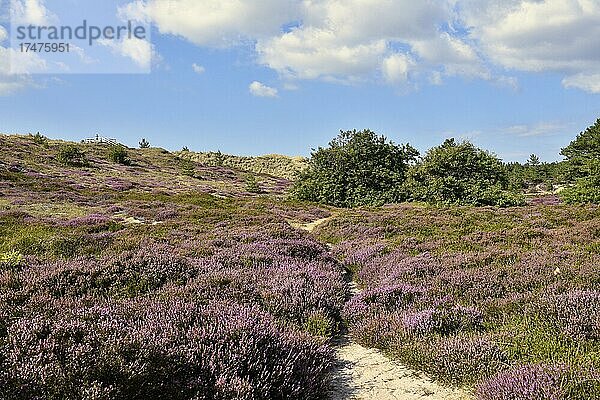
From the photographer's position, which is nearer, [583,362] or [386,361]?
[583,362]

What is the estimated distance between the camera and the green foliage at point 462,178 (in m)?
26.5

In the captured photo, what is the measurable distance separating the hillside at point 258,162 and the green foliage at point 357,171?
2001 inches

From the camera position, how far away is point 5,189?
2530 centimetres

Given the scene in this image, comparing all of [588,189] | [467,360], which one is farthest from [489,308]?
[588,189]

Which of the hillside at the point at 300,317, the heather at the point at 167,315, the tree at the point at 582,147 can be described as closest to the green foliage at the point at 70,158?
the heather at the point at 167,315

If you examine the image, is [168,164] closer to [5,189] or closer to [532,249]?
[5,189]

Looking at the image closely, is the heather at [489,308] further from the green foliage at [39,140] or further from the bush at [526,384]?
the green foliage at [39,140]

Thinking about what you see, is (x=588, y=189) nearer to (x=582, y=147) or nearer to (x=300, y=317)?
(x=300, y=317)

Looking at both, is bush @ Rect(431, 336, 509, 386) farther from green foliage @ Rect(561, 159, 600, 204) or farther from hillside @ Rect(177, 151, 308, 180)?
hillside @ Rect(177, 151, 308, 180)

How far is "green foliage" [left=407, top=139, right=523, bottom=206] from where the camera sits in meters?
26.5

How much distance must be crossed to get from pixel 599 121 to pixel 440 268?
152 ft

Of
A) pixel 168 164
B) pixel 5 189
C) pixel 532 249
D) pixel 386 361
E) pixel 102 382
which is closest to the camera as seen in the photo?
pixel 102 382

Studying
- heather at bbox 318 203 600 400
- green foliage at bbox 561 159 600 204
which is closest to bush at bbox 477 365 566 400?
heather at bbox 318 203 600 400

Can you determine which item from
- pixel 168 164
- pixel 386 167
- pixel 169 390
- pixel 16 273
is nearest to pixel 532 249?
pixel 169 390
